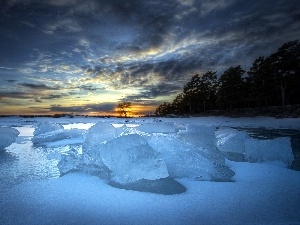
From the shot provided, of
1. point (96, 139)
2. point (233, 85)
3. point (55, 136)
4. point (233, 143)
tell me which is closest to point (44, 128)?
point (55, 136)

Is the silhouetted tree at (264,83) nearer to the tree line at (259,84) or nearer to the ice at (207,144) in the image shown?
the tree line at (259,84)

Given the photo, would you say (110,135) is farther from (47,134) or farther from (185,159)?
(47,134)

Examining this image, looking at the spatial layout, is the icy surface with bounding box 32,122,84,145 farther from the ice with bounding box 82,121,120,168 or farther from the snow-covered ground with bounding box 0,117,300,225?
the ice with bounding box 82,121,120,168

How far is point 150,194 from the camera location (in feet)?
7.15

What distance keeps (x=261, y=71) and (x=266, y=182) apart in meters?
27.1

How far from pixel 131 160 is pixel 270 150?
3.07m

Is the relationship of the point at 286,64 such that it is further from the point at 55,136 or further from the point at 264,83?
the point at 55,136

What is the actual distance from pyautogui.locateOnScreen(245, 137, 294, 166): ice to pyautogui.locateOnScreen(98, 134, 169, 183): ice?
2.57 m

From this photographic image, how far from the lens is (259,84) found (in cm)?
2616

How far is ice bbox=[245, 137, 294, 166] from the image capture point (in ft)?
12.2

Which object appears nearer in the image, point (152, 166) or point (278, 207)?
point (278, 207)

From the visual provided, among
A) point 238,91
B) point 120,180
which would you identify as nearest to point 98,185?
point 120,180

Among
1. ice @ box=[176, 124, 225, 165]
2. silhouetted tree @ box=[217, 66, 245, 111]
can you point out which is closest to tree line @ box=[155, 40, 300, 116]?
silhouetted tree @ box=[217, 66, 245, 111]

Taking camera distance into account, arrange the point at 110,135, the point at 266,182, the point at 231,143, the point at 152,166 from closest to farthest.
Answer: the point at 152,166, the point at 266,182, the point at 110,135, the point at 231,143
